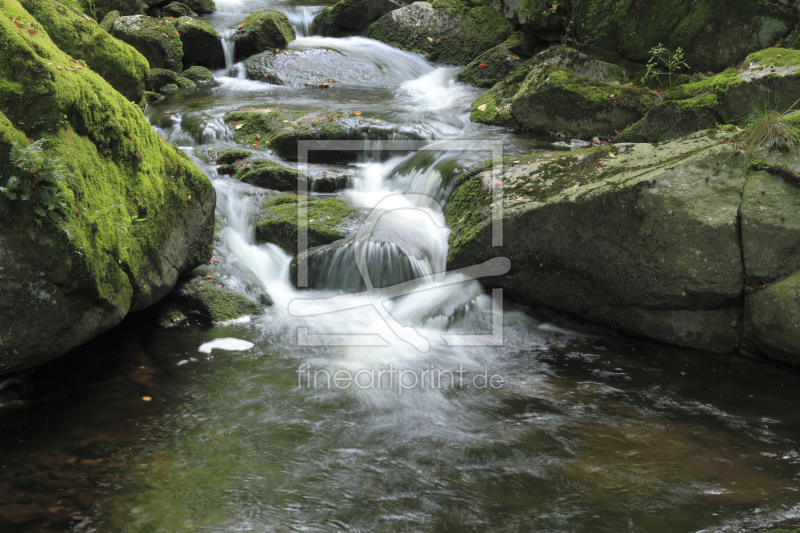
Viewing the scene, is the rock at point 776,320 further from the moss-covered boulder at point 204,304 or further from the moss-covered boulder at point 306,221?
the moss-covered boulder at point 204,304

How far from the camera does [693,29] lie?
906 centimetres

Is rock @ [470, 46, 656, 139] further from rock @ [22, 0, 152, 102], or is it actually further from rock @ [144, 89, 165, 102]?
rock @ [144, 89, 165, 102]

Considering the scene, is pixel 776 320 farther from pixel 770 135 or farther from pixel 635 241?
pixel 770 135

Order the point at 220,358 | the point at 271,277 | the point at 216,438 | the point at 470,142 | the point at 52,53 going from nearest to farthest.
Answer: the point at 216,438 < the point at 52,53 < the point at 220,358 < the point at 271,277 < the point at 470,142

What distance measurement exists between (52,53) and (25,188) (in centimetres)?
142

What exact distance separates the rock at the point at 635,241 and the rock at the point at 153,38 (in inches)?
396

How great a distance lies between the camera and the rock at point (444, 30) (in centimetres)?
1371

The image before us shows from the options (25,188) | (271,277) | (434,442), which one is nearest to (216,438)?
(434,442)

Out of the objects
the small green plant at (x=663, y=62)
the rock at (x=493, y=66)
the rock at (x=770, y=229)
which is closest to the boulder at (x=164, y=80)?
the rock at (x=493, y=66)

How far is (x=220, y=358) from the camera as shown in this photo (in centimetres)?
471

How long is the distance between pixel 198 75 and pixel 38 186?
1045cm

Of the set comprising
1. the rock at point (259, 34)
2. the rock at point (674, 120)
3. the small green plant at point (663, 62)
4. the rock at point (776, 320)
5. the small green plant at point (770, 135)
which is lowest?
the rock at point (776, 320)

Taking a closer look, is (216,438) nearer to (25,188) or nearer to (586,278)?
(25,188)

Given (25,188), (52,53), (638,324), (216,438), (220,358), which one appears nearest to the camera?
(25,188)
